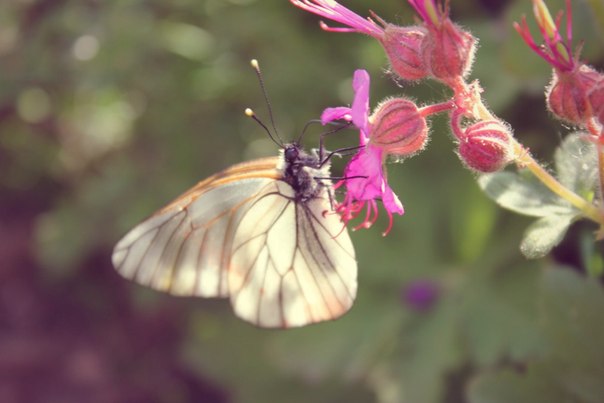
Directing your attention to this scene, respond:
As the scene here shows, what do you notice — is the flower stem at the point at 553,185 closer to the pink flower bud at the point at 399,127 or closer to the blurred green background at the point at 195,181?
the pink flower bud at the point at 399,127

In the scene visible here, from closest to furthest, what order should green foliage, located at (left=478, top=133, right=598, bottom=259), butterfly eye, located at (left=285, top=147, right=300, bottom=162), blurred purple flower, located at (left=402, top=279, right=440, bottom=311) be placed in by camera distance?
1. green foliage, located at (left=478, top=133, right=598, bottom=259)
2. butterfly eye, located at (left=285, top=147, right=300, bottom=162)
3. blurred purple flower, located at (left=402, top=279, right=440, bottom=311)

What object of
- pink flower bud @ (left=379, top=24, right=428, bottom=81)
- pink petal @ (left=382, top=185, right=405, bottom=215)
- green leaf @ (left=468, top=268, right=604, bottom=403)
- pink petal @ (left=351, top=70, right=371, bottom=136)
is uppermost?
pink flower bud @ (left=379, top=24, right=428, bottom=81)

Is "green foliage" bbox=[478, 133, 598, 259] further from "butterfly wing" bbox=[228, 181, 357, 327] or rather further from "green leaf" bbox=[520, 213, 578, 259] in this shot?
"butterfly wing" bbox=[228, 181, 357, 327]

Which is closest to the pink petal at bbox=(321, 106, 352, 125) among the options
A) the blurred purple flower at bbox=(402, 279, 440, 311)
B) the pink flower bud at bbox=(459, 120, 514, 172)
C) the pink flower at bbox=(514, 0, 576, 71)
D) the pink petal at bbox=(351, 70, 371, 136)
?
the pink petal at bbox=(351, 70, 371, 136)

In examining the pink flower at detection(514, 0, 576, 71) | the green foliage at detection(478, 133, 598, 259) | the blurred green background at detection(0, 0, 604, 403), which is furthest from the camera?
the blurred green background at detection(0, 0, 604, 403)

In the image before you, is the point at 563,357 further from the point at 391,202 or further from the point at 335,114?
the point at 335,114

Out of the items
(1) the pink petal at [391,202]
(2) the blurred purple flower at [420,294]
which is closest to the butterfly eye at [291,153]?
(1) the pink petal at [391,202]

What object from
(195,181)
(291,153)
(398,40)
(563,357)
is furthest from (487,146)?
(195,181)
